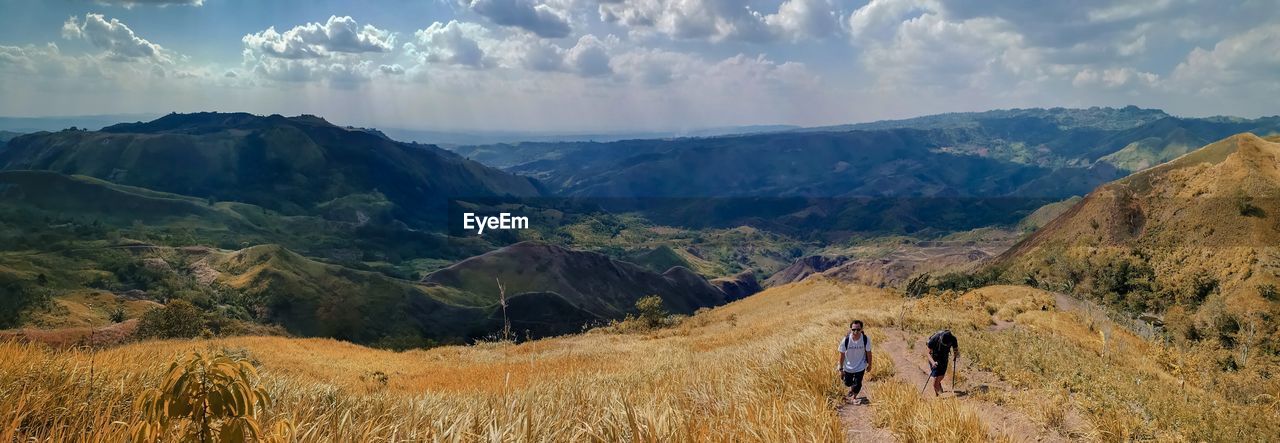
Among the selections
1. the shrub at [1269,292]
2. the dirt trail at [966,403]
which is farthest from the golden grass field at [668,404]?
the shrub at [1269,292]

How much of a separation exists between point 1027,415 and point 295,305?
9155 centimetres

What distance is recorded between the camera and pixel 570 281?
391ft

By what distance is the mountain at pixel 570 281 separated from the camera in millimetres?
110000

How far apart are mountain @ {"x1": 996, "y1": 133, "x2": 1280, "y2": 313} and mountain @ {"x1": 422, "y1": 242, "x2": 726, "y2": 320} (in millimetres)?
61976

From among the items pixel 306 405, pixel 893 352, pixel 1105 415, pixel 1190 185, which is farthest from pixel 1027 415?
pixel 1190 185

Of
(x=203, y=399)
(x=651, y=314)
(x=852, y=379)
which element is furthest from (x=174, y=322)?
(x=203, y=399)

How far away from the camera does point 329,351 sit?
27.1 meters

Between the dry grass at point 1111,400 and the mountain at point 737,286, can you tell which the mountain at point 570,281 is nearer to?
the mountain at point 737,286

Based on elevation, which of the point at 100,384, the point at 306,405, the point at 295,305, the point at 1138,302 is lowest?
the point at 295,305

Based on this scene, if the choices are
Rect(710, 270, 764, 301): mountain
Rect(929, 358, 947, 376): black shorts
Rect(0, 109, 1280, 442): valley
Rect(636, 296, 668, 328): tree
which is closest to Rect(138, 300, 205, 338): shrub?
Rect(0, 109, 1280, 442): valley

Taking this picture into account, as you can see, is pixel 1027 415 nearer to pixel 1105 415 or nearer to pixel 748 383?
pixel 1105 415

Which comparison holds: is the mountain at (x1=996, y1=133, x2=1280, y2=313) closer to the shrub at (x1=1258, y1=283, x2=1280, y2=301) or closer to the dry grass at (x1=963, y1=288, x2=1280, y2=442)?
the shrub at (x1=1258, y1=283, x2=1280, y2=301)

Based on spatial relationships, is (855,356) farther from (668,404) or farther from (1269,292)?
(1269,292)

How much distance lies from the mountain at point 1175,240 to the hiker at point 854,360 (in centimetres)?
6116
